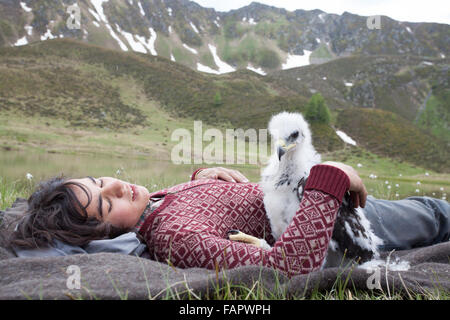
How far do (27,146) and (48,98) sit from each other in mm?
20671

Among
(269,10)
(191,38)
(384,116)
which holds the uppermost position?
(269,10)

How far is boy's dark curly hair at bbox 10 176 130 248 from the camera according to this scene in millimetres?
2182

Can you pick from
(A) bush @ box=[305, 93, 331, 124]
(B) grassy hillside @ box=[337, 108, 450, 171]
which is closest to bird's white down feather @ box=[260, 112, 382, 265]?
(B) grassy hillside @ box=[337, 108, 450, 171]

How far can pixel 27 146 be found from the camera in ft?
55.9

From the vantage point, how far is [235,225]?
270 centimetres

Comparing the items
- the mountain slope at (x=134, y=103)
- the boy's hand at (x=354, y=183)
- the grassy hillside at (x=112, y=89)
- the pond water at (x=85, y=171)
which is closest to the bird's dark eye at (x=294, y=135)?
the boy's hand at (x=354, y=183)

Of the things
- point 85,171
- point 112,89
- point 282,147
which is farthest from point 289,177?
point 112,89

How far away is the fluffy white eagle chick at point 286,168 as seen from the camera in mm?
2484

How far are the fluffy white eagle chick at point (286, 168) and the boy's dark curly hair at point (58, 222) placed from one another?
47.9 inches

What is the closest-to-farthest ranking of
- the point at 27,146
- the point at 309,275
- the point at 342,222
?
the point at 309,275
the point at 342,222
the point at 27,146

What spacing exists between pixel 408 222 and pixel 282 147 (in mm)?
1439

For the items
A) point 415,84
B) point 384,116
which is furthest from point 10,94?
point 415,84

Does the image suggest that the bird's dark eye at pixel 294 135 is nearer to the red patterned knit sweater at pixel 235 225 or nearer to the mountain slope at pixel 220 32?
the red patterned knit sweater at pixel 235 225
